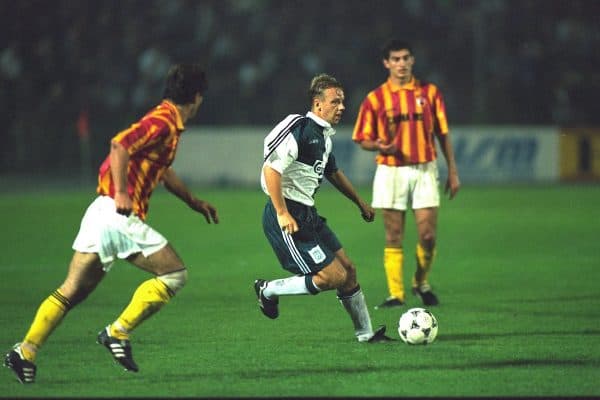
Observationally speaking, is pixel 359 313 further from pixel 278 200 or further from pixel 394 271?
pixel 394 271

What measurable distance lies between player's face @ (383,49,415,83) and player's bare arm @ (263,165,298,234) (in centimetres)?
292

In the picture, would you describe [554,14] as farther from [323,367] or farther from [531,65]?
[323,367]

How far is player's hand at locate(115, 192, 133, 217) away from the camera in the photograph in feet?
20.8

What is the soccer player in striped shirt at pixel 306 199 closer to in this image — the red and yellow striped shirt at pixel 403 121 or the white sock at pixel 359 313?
the white sock at pixel 359 313

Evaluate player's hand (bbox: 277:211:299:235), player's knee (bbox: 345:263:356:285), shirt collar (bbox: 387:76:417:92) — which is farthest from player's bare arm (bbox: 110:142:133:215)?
shirt collar (bbox: 387:76:417:92)

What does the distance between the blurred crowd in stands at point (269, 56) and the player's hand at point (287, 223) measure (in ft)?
63.6

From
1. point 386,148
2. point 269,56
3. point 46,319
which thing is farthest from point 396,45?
point 269,56

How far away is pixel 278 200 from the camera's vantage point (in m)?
7.34

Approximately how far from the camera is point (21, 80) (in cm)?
2700

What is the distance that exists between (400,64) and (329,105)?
252 cm

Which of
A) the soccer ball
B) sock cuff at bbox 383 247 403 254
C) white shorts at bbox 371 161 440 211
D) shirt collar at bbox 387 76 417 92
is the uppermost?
shirt collar at bbox 387 76 417 92

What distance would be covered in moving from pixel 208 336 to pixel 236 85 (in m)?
18.9

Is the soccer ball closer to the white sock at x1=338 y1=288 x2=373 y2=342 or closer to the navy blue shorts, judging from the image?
the white sock at x1=338 y1=288 x2=373 y2=342

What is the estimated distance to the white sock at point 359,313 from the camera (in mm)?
7996
